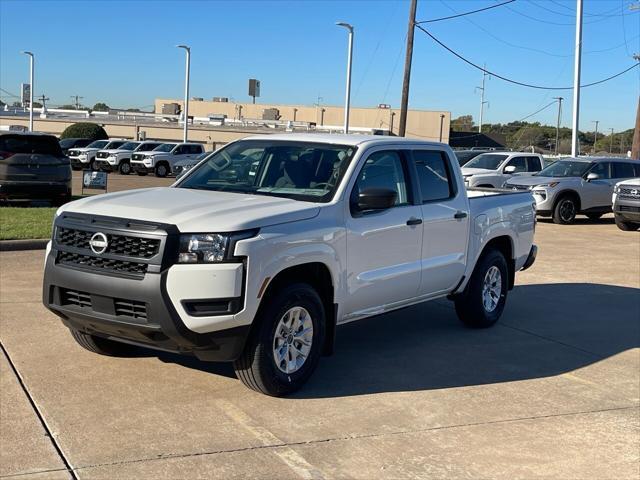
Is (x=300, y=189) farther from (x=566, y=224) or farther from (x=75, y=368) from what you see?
(x=566, y=224)

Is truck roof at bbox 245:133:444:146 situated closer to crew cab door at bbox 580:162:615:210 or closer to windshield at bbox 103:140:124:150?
crew cab door at bbox 580:162:615:210

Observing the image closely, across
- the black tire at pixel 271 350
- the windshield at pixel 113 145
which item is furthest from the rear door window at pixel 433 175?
the windshield at pixel 113 145

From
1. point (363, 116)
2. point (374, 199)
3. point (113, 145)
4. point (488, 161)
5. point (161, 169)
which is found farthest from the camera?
point (363, 116)

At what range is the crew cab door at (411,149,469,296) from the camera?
7199 mm

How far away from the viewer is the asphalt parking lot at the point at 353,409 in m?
4.64

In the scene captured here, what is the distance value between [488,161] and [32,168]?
13.5 m

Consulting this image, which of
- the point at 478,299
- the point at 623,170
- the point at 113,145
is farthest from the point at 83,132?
the point at 478,299

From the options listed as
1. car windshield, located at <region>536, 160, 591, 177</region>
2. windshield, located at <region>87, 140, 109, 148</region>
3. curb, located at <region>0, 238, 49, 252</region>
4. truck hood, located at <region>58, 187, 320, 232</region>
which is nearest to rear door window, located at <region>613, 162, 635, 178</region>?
car windshield, located at <region>536, 160, 591, 177</region>

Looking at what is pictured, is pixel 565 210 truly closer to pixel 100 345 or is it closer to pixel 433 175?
pixel 433 175

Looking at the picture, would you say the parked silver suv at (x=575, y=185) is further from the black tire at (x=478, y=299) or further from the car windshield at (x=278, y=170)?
the car windshield at (x=278, y=170)

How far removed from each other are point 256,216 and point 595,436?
2763 mm

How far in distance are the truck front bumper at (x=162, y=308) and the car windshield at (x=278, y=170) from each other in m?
1.35

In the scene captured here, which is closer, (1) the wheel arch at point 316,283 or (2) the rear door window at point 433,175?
(1) the wheel arch at point 316,283

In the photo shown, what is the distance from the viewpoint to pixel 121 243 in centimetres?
534
